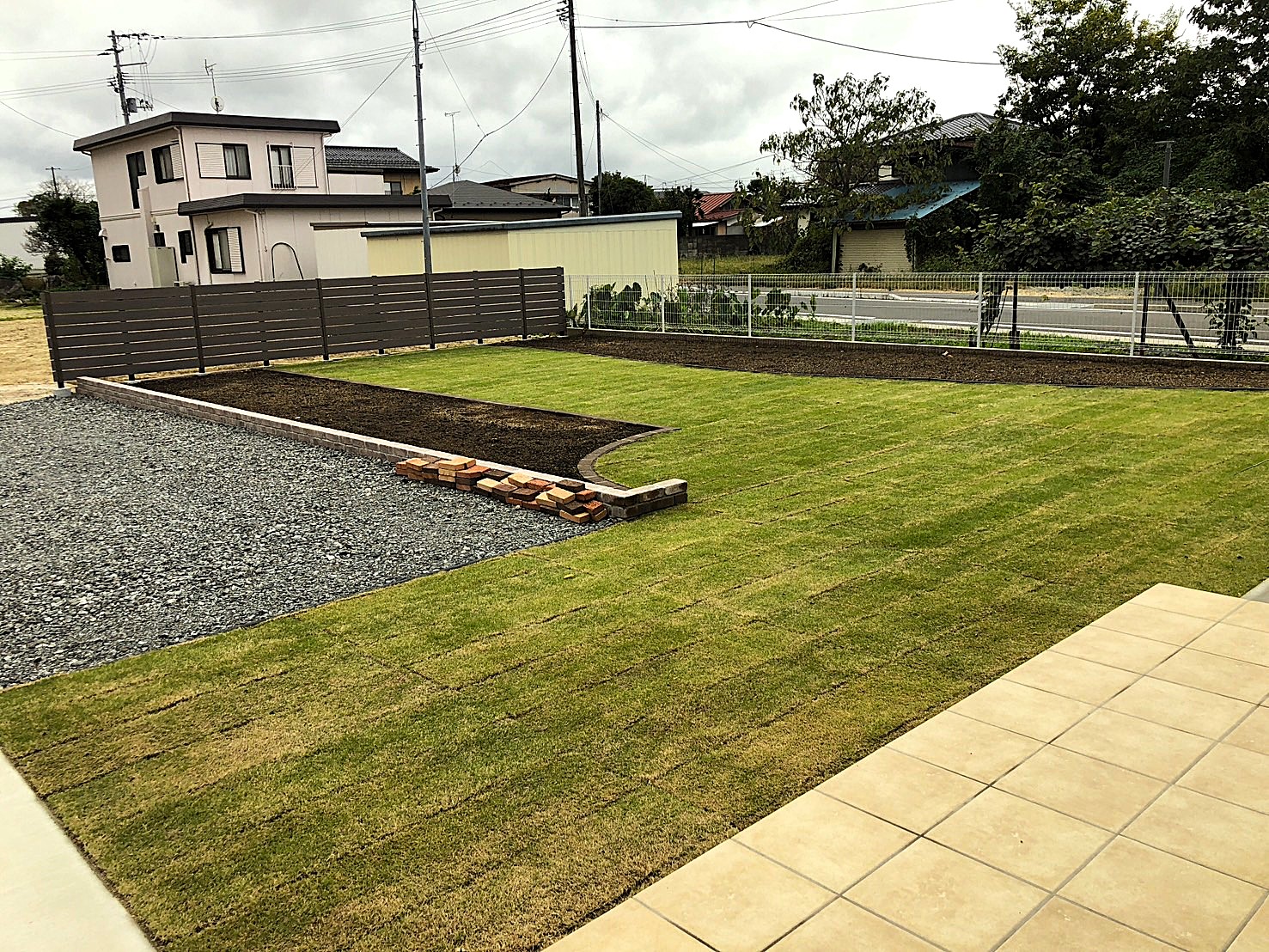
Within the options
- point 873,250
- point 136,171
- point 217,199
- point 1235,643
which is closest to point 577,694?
point 1235,643

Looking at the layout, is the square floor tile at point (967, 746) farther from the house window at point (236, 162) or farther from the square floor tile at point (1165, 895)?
the house window at point (236, 162)

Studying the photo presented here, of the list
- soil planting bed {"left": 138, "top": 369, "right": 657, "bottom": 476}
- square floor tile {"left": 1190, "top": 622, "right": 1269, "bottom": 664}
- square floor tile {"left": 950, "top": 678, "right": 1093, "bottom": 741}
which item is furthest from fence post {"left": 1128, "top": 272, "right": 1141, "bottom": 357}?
square floor tile {"left": 950, "top": 678, "right": 1093, "bottom": 741}

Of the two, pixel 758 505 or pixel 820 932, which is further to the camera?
pixel 758 505

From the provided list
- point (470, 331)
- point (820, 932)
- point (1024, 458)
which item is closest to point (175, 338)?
point (470, 331)

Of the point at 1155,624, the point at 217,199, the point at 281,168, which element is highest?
the point at 281,168

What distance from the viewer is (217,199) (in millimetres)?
26656

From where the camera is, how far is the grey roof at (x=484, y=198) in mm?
35000

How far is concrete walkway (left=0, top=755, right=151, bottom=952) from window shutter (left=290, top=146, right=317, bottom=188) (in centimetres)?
3125

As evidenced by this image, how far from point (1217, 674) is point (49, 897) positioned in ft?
14.6

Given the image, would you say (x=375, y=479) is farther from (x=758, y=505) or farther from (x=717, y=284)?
(x=717, y=284)

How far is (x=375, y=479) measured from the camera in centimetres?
859

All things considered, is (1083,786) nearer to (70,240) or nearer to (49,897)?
(49,897)

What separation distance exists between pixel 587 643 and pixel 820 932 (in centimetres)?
229

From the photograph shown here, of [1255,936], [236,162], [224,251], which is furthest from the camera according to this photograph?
[236,162]
